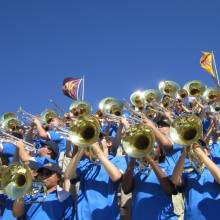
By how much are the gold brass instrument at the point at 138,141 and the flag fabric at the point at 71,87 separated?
7144 mm

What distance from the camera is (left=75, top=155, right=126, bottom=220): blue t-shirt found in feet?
16.6

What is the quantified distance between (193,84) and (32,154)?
16.8 ft

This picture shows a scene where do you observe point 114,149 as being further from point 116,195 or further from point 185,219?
point 185,219

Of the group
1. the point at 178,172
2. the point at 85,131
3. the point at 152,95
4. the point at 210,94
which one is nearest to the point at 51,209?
the point at 85,131

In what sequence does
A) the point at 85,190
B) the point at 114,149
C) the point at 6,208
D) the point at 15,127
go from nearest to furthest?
the point at 85,190
the point at 6,208
the point at 114,149
the point at 15,127

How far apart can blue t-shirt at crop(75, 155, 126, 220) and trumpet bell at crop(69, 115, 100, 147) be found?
285 mm

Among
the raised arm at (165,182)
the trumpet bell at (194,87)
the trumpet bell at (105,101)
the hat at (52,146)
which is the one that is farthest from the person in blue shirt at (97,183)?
the trumpet bell at (194,87)

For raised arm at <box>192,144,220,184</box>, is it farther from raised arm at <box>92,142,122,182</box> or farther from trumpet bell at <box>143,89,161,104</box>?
trumpet bell at <box>143,89,161,104</box>

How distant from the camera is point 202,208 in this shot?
4.60 m

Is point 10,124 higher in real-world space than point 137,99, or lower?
lower

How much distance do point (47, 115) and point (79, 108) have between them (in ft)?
3.98

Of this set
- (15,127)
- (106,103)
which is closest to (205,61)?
(106,103)

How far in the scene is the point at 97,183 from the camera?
17.3ft

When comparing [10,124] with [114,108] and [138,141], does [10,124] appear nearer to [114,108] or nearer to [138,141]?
[114,108]
